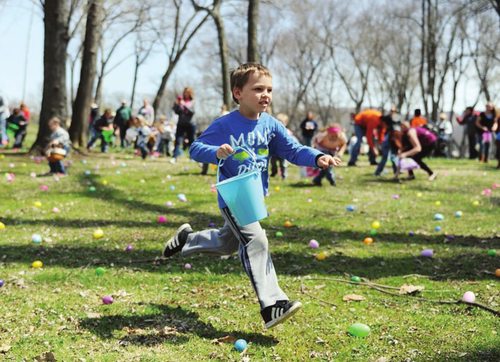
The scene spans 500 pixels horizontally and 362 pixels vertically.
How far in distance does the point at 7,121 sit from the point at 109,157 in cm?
565

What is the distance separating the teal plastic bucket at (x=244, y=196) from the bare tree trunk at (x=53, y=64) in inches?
461

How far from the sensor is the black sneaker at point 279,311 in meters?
3.55

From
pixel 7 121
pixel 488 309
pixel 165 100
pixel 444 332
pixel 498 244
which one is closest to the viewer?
pixel 444 332

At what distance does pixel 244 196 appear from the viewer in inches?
139

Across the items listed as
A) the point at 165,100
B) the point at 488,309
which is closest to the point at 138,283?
the point at 488,309

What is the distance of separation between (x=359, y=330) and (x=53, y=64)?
12.5m

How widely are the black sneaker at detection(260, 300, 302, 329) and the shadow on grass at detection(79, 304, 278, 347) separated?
17 cm

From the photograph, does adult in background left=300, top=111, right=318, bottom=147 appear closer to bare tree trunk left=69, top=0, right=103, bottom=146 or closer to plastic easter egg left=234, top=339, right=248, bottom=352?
bare tree trunk left=69, top=0, right=103, bottom=146

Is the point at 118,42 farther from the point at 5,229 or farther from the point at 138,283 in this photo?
the point at 138,283

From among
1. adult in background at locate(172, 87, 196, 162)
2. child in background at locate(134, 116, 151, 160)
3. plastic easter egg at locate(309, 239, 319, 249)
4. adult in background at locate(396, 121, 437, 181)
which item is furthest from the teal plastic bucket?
child in background at locate(134, 116, 151, 160)

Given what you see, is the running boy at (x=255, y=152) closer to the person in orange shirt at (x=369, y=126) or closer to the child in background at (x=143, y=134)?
the person in orange shirt at (x=369, y=126)

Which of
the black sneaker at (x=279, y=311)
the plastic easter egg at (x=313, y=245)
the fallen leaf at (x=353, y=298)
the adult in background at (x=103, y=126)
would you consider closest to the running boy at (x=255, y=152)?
the black sneaker at (x=279, y=311)

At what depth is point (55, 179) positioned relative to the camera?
1123 centimetres

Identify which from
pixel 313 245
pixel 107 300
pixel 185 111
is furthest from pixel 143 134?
pixel 107 300
